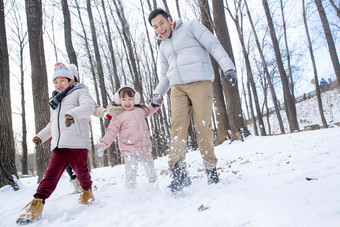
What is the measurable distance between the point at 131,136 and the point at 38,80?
128 inches

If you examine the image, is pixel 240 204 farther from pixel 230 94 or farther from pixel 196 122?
pixel 230 94

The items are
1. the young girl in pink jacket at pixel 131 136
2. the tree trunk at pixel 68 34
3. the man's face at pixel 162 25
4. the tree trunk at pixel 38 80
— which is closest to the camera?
the man's face at pixel 162 25

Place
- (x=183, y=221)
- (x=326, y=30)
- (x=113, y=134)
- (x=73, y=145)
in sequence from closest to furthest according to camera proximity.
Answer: (x=183, y=221), (x=73, y=145), (x=113, y=134), (x=326, y=30)

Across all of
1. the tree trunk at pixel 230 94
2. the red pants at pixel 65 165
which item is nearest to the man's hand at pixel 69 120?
the red pants at pixel 65 165

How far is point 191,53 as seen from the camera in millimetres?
2586

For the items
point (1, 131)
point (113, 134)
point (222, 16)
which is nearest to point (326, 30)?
point (222, 16)

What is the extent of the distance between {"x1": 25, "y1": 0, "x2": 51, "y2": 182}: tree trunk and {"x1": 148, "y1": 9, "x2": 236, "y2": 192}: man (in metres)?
3.42

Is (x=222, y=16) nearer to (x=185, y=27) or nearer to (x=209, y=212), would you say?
(x=185, y=27)

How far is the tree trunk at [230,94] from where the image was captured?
6449 millimetres

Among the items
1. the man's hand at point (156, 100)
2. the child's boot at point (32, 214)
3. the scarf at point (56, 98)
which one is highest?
the scarf at point (56, 98)

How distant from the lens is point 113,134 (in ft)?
9.65

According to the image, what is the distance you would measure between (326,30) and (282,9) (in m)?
5.08

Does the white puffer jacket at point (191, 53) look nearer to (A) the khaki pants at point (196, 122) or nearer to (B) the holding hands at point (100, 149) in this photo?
(A) the khaki pants at point (196, 122)

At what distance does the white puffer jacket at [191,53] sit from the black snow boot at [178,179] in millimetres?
978
